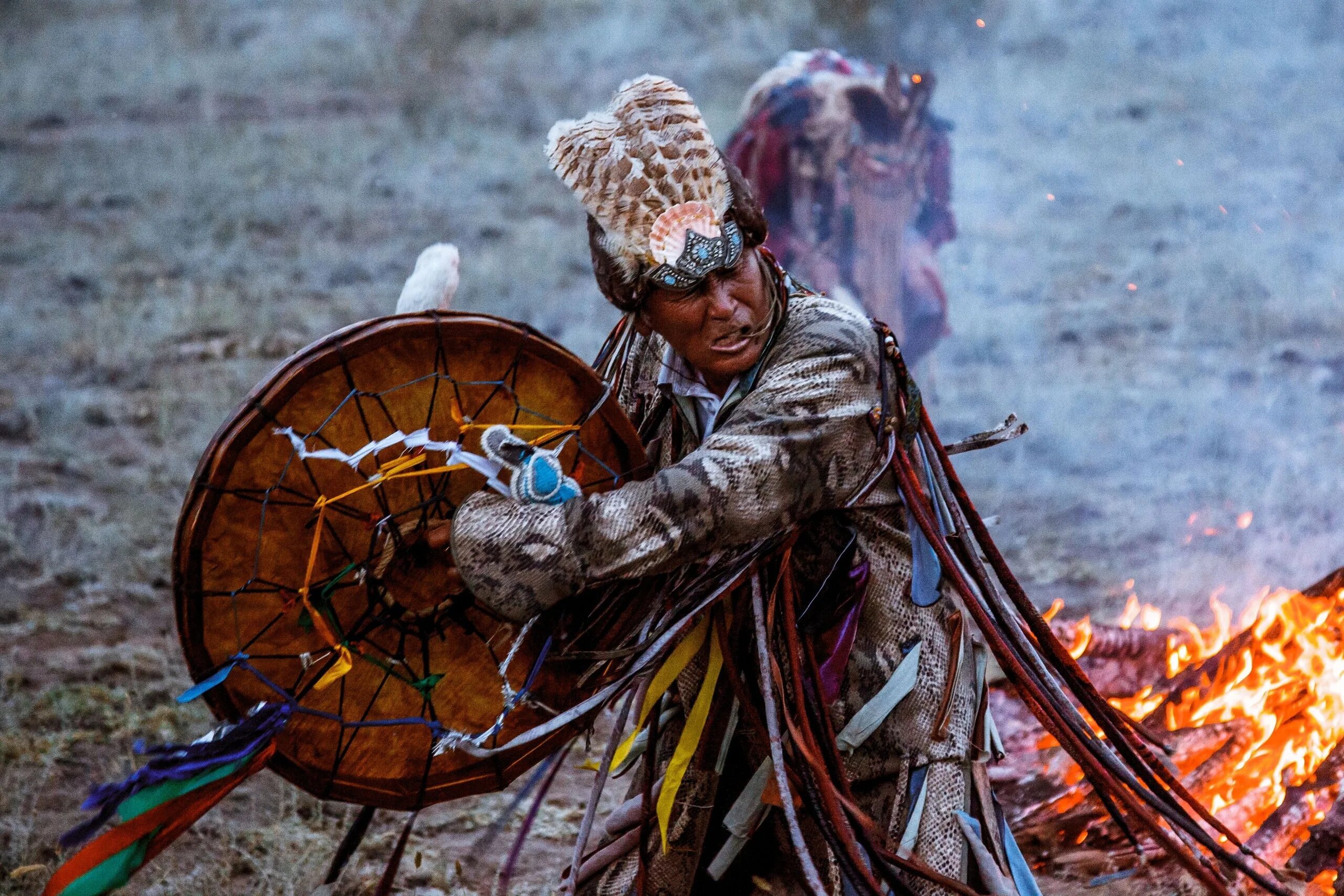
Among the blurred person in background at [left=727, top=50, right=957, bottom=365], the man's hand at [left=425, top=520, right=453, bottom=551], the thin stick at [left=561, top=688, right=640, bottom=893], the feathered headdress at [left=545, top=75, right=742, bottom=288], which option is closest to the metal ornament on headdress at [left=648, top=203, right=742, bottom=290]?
the feathered headdress at [left=545, top=75, right=742, bottom=288]

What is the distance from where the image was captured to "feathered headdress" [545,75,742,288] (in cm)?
216

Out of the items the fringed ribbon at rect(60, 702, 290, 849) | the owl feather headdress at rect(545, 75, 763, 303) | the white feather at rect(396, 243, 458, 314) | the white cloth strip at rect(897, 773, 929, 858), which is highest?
the owl feather headdress at rect(545, 75, 763, 303)

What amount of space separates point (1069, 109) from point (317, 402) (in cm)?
584

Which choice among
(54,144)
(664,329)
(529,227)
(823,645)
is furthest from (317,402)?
(54,144)

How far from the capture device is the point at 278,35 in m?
7.55

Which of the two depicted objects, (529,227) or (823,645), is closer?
(823,645)

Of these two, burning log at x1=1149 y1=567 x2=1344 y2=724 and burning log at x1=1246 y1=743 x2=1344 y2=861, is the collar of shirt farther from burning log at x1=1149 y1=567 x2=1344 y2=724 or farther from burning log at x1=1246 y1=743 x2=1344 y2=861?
burning log at x1=1149 y1=567 x2=1344 y2=724

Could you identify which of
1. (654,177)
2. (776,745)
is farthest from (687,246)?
(776,745)

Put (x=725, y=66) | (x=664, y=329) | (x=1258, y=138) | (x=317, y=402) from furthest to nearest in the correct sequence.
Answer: (x=725, y=66) → (x=1258, y=138) → (x=664, y=329) → (x=317, y=402)

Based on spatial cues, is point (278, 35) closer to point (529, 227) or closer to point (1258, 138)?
point (529, 227)

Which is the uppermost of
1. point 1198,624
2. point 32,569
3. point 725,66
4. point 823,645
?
point 725,66

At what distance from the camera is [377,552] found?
2150mm

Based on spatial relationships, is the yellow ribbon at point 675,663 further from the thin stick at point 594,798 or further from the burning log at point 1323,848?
the burning log at point 1323,848

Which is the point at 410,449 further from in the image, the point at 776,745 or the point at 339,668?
the point at 776,745
